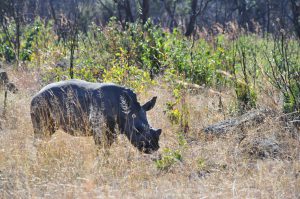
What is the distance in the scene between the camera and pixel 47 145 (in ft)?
20.2

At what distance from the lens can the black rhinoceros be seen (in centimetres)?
635

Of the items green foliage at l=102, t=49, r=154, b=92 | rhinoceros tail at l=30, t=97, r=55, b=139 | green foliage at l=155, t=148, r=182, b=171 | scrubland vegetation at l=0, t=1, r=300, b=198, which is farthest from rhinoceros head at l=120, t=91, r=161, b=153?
green foliage at l=102, t=49, r=154, b=92

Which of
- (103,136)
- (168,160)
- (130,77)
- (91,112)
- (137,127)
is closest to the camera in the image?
(168,160)

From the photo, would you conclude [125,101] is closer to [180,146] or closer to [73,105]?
[73,105]

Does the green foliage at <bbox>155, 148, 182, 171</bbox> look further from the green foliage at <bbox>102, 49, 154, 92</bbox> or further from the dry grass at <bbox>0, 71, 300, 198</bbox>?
the green foliage at <bbox>102, 49, 154, 92</bbox>

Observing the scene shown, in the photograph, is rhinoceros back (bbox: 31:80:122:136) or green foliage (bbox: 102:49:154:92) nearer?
rhinoceros back (bbox: 31:80:122:136)

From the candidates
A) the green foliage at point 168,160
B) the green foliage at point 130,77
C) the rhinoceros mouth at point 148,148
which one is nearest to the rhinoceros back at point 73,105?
the rhinoceros mouth at point 148,148

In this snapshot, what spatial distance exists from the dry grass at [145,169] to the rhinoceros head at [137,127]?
126 millimetres

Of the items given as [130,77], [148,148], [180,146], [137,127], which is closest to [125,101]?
[137,127]

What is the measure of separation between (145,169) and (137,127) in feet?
2.29

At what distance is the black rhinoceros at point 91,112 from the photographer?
6352 millimetres

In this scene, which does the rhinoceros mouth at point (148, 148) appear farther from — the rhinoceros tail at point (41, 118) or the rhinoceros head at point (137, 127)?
the rhinoceros tail at point (41, 118)

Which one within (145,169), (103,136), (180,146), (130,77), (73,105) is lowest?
(145,169)

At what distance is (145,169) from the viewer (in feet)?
19.2
